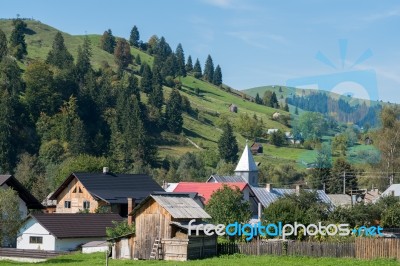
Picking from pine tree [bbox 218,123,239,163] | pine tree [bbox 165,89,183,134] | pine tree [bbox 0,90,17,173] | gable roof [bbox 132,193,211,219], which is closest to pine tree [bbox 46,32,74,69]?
→ pine tree [bbox 165,89,183,134]

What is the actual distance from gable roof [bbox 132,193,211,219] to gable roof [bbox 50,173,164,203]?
74.3ft

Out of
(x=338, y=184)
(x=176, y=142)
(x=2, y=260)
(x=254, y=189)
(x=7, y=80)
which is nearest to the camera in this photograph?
(x=2, y=260)

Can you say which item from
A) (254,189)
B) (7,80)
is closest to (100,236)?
(254,189)

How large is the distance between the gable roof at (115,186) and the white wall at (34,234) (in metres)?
14.9

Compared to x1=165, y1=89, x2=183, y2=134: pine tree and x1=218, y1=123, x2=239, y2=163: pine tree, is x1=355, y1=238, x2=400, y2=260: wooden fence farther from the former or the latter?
x1=165, y1=89, x2=183, y2=134: pine tree

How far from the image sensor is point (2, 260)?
53531 mm

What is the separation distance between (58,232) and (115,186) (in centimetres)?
2074

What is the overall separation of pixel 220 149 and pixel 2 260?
12024cm

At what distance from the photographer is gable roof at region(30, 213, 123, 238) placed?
198 feet

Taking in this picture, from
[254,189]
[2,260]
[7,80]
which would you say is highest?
[7,80]

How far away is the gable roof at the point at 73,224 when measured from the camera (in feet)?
198

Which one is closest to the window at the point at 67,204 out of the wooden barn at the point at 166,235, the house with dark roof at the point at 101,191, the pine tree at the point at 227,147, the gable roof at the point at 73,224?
the house with dark roof at the point at 101,191

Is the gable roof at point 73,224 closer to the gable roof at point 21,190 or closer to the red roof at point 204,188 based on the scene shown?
the gable roof at point 21,190

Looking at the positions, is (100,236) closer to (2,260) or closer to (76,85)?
(2,260)
